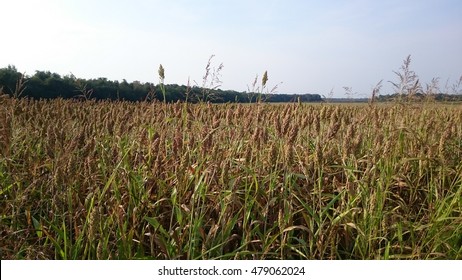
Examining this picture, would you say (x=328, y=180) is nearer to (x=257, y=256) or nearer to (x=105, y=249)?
(x=257, y=256)

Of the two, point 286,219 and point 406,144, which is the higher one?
point 406,144

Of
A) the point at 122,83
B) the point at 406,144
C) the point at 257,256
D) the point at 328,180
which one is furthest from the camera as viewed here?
the point at 122,83

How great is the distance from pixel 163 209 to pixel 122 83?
80.7 feet

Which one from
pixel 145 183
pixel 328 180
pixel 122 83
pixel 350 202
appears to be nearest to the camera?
pixel 350 202

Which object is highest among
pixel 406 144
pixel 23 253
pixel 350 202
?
pixel 406 144

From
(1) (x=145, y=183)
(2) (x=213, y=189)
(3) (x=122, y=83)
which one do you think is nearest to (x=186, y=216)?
(2) (x=213, y=189)

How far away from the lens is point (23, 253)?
189cm

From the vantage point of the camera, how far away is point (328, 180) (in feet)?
8.36

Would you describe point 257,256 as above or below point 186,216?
A: below
